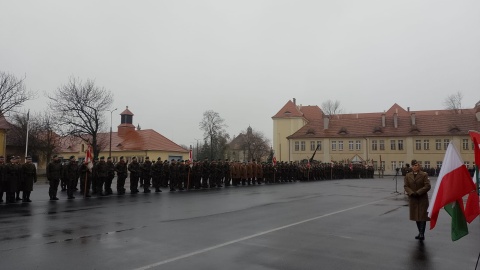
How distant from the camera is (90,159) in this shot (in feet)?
59.5

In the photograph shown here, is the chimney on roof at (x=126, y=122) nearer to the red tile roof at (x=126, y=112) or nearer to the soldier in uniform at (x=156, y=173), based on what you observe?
the red tile roof at (x=126, y=112)

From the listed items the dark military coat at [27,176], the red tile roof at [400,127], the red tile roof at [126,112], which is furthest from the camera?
the red tile roof at [126,112]

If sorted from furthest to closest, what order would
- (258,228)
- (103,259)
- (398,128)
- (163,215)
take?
(398,128)
(163,215)
(258,228)
(103,259)

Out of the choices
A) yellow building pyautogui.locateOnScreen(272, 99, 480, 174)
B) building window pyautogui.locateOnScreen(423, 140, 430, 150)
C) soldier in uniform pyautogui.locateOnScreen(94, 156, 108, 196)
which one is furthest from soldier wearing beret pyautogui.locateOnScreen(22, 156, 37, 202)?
building window pyautogui.locateOnScreen(423, 140, 430, 150)

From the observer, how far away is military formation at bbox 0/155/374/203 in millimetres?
15617

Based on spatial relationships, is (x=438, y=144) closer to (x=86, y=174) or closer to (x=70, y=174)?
(x=86, y=174)

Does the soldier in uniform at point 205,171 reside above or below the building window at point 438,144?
below

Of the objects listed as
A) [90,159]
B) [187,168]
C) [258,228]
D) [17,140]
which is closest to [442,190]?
[258,228]

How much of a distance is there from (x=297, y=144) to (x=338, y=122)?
895 cm

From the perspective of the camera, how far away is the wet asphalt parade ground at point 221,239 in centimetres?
657

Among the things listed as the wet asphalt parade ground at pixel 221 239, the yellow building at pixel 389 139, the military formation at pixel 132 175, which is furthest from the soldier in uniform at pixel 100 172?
the yellow building at pixel 389 139

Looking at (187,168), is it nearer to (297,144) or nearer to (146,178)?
(146,178)

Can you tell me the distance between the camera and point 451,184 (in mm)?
7207

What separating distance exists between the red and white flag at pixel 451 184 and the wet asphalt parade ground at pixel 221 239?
104cm
